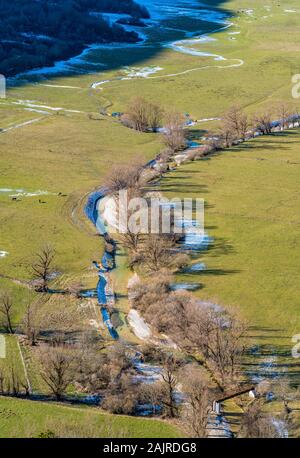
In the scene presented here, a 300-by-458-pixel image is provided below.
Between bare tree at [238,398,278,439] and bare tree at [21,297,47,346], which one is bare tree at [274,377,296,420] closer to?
bare tree at [238,398,278,439]

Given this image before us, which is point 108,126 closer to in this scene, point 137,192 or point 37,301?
point 137,192

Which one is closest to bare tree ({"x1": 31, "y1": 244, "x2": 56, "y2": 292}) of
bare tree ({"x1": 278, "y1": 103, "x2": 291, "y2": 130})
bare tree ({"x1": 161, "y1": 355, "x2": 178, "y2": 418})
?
bare tree ({"x1": 161, "y1": 355, "x2": 178, "y2": 418})

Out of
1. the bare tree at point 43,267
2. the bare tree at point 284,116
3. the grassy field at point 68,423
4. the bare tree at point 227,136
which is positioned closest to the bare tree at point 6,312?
the bare tree at point 43,267

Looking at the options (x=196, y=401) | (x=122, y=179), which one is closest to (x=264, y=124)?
(x=122, y=179)

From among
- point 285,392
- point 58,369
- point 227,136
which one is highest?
point 227,136

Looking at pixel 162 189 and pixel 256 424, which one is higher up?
pixel 162 189

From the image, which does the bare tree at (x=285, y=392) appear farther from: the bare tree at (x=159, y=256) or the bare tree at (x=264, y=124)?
the bare tree at (x=264, y=124)

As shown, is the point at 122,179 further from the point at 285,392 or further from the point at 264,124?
the point at 285,392
